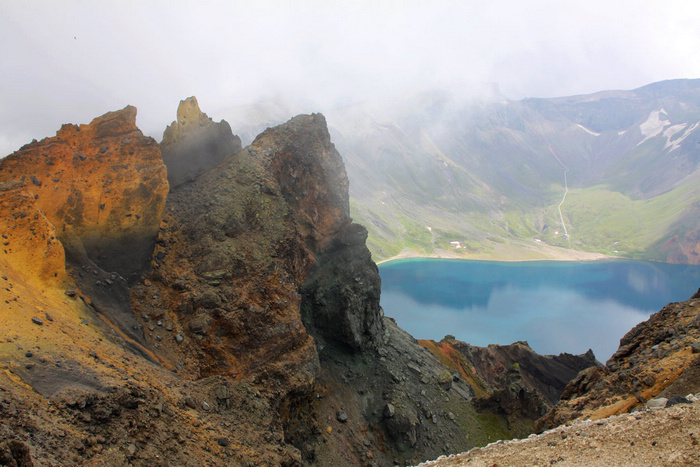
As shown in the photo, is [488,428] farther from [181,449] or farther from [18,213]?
[18,213]

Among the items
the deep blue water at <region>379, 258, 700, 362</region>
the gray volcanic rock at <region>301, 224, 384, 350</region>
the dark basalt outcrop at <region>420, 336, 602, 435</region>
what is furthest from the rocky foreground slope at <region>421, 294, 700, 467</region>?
the deep blue water at <region>379, 258, 700, 362</region>

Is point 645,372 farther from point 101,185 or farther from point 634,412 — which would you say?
point 101,185

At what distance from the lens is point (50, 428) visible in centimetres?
809

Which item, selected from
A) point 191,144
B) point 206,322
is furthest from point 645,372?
point 191,144

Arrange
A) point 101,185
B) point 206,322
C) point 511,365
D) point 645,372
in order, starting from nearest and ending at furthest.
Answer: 1. point 645,372
2. point 101,185
3. point 206,322
4. point 511,365

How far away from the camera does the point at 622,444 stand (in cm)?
984

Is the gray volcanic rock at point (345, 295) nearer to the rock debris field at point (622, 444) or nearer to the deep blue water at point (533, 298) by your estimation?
the rock debris field at point (622, 444)

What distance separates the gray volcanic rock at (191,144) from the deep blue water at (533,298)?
60186 mm

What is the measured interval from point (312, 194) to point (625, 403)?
24053mm

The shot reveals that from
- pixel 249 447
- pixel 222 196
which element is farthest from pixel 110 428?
pixel 222 196

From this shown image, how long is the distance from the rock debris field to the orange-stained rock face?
1856 cm

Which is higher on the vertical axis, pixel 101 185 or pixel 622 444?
pixel 101 185

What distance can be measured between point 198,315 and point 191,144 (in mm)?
13107

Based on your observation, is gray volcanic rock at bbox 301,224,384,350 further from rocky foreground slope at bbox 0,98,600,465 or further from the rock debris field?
the rock debris field
